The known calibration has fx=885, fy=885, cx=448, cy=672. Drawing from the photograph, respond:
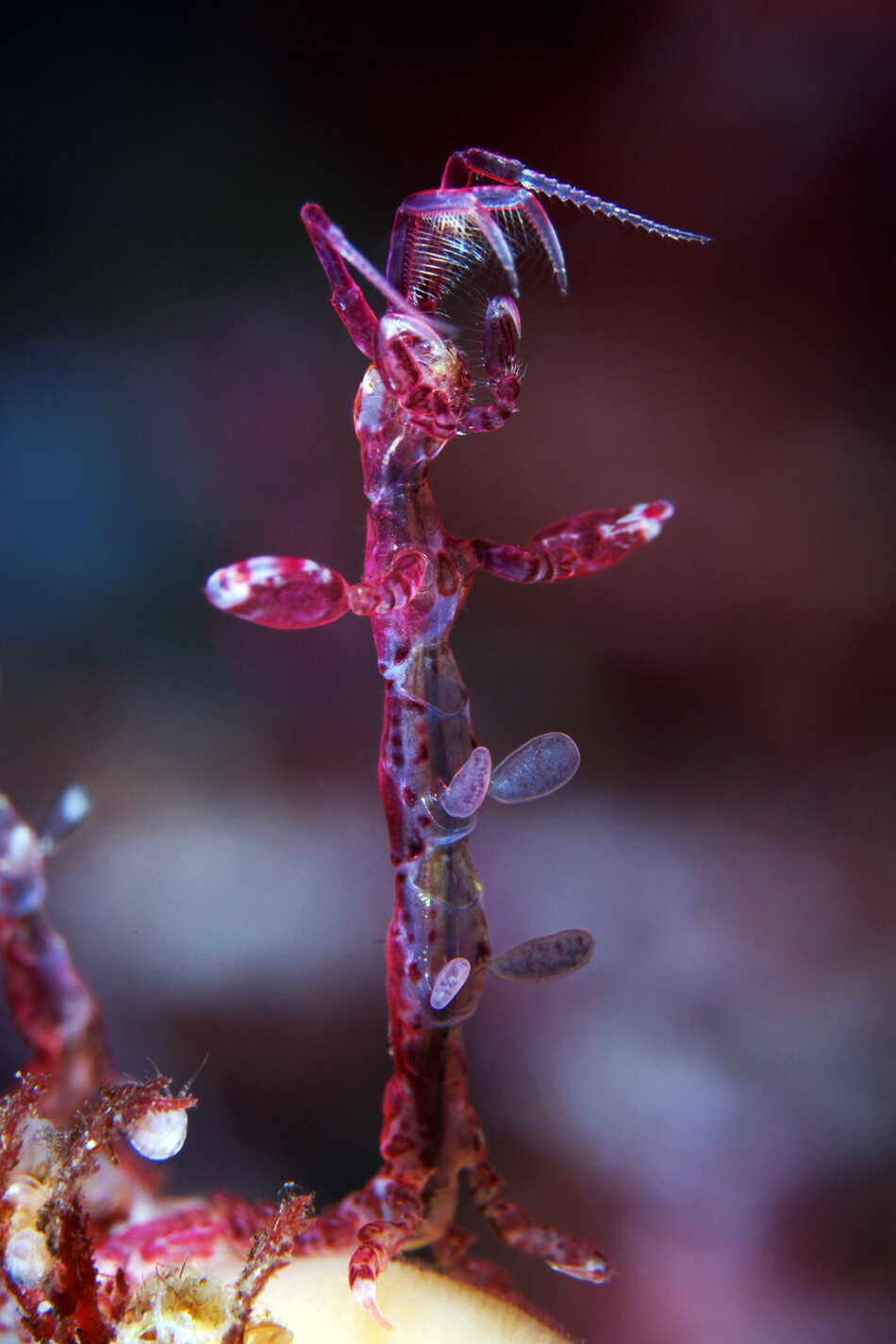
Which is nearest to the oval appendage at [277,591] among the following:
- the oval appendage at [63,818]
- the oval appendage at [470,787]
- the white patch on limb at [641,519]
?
the oval appendage at [470,787]

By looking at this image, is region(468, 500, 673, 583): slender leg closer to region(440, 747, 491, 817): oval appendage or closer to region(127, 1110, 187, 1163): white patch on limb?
region(440, 747, 491, 817): oval appendage

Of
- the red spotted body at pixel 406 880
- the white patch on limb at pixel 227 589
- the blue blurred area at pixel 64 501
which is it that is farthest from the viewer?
the blue blurred area at pixel 64 501

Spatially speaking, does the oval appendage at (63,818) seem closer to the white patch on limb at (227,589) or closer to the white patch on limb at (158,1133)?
the white patch on limb at (158,1133)

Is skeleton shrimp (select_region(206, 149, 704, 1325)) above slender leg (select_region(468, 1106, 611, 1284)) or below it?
above

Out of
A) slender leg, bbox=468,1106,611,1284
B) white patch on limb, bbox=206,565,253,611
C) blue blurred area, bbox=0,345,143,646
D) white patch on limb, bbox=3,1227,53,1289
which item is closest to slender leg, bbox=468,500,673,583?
white patch on limb, bbox=206,565,253,611

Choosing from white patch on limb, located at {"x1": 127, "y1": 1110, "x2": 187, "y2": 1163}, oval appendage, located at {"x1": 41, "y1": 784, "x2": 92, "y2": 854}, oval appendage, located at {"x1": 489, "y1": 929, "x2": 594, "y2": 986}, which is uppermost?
oval appendage, located at {"x1": 41, "y1": 784, "x2": 92, "y2": 854}

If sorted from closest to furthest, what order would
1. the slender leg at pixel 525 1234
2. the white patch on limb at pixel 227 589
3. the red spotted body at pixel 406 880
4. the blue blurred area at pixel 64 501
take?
the white patch on limb at pixel 227 589 < the red spotted body at pixel 406 880 < the slender leg at pixel 525 1234 < the blue blurred area at pixel 64 501

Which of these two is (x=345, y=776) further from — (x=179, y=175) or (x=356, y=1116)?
(x=179, y=175)

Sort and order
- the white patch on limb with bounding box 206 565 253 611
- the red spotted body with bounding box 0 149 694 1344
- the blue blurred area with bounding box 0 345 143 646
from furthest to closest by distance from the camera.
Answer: the blue blurred area with bounding box 0 345 143 646 → the red spotted body with bounding box 0 149 694 1344 → the white patch on limb with bounding box 206 565 253 611

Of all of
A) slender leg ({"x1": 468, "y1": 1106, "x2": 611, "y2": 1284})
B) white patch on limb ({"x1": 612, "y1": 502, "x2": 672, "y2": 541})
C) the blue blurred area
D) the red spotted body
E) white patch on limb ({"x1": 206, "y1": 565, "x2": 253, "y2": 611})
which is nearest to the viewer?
white patch on limb ({"x1": 206, "y1": 565, "x2": 253, "y2": 611})
